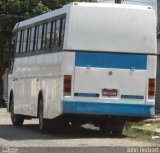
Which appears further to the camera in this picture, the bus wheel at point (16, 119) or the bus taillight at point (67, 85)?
the bus wheel at point (16, 119)

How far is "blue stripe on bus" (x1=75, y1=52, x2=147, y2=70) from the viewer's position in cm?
1856

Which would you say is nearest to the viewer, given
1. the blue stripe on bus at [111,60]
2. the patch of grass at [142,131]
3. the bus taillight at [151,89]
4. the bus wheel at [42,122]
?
the blue stripe on bus at [111,60]

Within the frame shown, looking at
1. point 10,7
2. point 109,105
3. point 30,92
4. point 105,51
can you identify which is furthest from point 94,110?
point 10,7

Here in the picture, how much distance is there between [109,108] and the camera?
18594 mm

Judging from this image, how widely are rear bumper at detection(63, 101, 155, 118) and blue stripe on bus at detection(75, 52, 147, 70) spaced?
1.01 meters

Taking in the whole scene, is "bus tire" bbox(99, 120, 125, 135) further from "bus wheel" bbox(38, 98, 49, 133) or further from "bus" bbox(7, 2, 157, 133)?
"bus wheel" bbox(38, 98, 49, 133)

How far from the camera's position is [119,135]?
2028 cm

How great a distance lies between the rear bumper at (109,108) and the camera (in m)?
18.4

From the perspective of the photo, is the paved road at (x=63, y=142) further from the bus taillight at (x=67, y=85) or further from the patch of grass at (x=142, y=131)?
the bus taillight at (x=67, y=85)

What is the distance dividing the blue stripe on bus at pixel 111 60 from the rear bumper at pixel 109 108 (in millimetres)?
1011

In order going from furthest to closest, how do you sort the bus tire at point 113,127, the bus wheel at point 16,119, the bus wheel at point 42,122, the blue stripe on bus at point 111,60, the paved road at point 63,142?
the bus wheel at point 16,119, the bus tire at point 113,127, the bus wheel at point 42,122, the blue stripe on bus at point 111,60, the paved road at point 63,142

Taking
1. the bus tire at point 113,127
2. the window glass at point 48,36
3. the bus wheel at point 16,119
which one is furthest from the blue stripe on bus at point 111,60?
the bus wheel at point 16,119

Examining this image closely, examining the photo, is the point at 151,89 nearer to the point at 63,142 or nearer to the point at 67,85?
the point at 67,85

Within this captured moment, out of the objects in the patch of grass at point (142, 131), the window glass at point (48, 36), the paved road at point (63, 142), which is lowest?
the patch of grass at point (142, 131)
